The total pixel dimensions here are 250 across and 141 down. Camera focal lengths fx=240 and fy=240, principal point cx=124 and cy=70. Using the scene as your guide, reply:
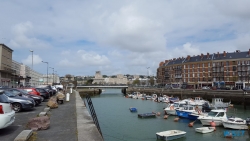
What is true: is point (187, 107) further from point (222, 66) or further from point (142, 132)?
point (222, 66)

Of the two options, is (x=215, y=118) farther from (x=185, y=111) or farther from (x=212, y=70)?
(x=212, y=70)

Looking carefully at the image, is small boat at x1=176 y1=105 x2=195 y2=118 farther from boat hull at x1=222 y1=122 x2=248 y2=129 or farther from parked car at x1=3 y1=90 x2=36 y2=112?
parked car at x1=3 y1=90 x2=36 y2=112

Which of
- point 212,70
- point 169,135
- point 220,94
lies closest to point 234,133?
point 169,135

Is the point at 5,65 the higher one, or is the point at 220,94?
the point at 5,65

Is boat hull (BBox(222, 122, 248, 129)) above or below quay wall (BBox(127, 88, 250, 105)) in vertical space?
below

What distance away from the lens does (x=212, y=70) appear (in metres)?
116

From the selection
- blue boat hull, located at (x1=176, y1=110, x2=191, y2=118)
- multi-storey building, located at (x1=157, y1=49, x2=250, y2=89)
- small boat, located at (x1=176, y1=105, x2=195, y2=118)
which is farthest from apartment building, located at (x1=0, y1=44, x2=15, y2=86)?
multi-storey building, located at (x1=157, y1=49, x2=250, y2=89)

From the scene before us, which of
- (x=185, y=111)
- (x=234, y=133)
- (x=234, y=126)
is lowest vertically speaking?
(x=234, y=133)

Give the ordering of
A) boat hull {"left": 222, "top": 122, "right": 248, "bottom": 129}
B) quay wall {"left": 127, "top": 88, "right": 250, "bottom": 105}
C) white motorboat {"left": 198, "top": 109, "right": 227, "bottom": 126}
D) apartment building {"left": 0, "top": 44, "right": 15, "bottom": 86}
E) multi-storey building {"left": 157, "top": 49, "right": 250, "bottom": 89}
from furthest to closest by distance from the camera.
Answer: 1. multi-storey building {"left": 157, "top": 49, "right": 250, "bottom": 89}
2. apartment building {"left": 0, "top": 44, "right": 15, "bottom": 86}
3. quay wall {"left": 127, "top": 88, "right": 250, "bottom": 105}
4. white motorboat {"left": 198, "top": 109, "right": 227, "bottom": 126}
5. boat hull {"left": 222, "top": 122, "right": 248, "bottom": 129}

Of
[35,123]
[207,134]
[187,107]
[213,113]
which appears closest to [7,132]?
[35,123]

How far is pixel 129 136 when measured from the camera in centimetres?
2641

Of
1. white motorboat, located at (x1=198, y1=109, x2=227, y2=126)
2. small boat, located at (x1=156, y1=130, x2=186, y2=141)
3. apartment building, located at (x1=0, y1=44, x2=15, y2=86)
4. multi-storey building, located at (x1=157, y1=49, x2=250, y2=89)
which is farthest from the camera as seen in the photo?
multi-storey building, located at (x1=157, y1=49, x2=250, y2=89)

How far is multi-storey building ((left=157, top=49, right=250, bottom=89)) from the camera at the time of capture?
346 feet

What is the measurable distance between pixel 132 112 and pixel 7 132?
3786cm
